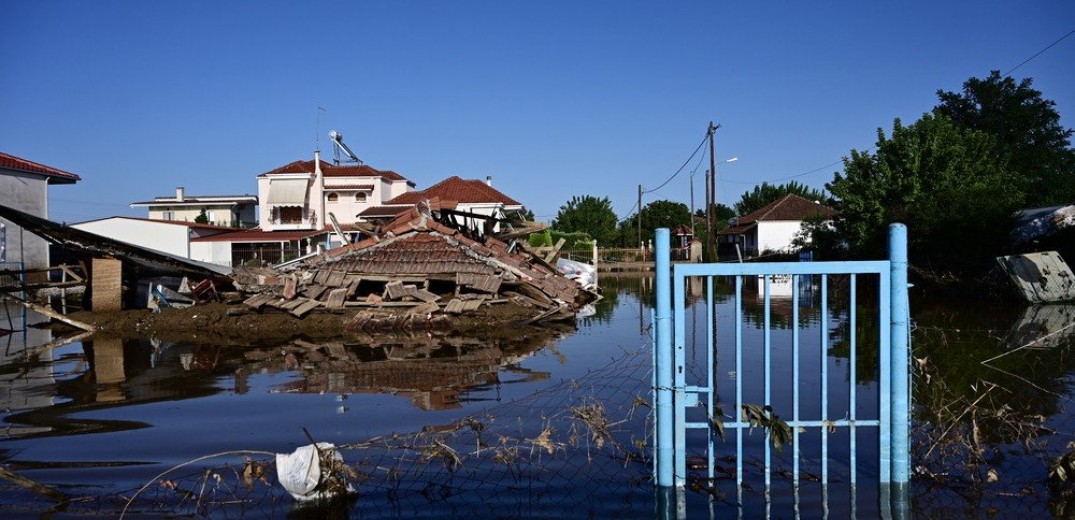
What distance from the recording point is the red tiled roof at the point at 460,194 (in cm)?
4791

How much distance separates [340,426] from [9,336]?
43.0 ft

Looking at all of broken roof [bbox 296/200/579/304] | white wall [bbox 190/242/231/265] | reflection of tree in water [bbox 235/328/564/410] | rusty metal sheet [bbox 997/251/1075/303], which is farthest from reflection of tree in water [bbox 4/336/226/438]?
white wall [bbox 190/242/231/265]

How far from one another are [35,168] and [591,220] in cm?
3717

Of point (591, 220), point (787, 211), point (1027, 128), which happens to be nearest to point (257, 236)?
point (591, 220)

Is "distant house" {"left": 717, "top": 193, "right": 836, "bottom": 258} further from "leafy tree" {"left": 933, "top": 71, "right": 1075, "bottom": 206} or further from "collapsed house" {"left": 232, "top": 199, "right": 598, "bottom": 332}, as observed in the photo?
"collapsed house" {"left": 232, "top": 199, "right": 598, "bottom": 332}

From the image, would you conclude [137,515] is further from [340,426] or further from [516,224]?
[516,224]

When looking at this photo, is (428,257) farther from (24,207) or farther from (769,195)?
(769,195)

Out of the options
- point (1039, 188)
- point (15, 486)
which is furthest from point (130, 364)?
point (1039, 188)

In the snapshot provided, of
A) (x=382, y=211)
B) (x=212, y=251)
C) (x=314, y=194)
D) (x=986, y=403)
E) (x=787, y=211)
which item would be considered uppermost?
(x=314, y=194)

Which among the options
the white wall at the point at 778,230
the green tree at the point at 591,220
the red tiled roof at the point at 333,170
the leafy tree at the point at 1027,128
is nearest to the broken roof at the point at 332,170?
the red tiled roof at the point at 333,170

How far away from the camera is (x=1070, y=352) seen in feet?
36.1

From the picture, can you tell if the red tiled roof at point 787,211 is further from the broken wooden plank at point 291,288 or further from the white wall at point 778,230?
the broken wooden plank at point 291,288

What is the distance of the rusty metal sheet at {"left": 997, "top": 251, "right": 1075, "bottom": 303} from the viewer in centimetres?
1920

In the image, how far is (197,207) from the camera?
52.6m
